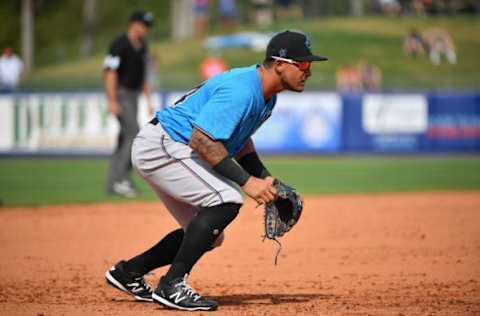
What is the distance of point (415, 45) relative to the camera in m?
35.1

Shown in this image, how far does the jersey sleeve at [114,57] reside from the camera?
38.7 ft

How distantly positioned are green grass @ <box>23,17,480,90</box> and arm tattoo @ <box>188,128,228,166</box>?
90.6 feet

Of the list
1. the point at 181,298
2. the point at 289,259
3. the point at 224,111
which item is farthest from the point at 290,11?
the point at 224,111

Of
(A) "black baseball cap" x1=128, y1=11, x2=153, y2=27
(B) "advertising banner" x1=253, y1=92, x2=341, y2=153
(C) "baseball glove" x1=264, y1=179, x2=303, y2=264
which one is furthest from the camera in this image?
(B) "advertising banner" x1=253, y1=92, x2=341, y2=153

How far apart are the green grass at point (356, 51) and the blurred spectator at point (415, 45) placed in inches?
13.7

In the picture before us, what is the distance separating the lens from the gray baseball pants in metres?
5.40

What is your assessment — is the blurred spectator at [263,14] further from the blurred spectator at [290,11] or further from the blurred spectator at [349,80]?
the blurred spectator at [349,80]

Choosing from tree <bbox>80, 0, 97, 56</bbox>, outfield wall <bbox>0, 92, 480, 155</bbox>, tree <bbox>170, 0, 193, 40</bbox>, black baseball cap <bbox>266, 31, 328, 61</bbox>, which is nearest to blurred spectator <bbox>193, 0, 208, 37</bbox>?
tree <bbox>170, 0, 193, 40</bbox>

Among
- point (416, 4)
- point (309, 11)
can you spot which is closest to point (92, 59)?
point (309, 11)

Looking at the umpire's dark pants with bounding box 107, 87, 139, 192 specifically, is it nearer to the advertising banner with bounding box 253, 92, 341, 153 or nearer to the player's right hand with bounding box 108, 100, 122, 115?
the player's right hand with bounding box 108, 100, 122, 115

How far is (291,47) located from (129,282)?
1.90 m

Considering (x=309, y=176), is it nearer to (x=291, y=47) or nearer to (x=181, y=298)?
(x=181, y=298)

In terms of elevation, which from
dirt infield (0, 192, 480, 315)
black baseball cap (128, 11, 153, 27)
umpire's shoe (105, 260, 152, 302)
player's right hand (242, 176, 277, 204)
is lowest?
dirt infield (0, 192, 480, 315)

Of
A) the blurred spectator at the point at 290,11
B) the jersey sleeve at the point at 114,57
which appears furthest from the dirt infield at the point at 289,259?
the blurred spectator at the point at 290,11
